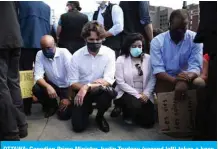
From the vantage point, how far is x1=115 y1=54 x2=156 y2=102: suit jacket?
2836 millimetres

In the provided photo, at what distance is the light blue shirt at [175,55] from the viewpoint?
2650 millimetres

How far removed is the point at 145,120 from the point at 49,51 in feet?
4.50

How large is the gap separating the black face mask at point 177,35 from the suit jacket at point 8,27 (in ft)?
4.91

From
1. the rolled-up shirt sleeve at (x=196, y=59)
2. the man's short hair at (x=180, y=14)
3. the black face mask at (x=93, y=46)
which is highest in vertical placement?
the man's short hair at (x=180, y=14)

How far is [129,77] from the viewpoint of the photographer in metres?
2.90

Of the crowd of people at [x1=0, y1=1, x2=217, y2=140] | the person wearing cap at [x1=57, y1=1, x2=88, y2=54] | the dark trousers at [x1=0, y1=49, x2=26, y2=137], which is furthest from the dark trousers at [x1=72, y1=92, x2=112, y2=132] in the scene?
the person wearing cap at [x1=57, y1=1, x2=88, y2=54]

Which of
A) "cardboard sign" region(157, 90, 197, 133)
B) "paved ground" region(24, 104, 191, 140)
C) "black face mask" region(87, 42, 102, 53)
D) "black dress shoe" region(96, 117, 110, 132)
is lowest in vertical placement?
"paved ground" region(24, 104, 191, 140)

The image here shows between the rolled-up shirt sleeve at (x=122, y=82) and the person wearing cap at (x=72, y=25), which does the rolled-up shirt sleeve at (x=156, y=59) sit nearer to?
the rolled-up shirt sleeve at (x=122, y=82)

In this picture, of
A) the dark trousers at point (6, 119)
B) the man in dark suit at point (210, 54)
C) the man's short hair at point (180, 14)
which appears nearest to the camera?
the man in dark suit at point (210, 54)

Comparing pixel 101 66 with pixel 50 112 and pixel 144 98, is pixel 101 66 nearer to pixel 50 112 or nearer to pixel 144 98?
pixel 144 98

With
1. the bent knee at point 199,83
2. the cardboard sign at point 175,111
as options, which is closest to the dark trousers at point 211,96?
the bent knee at point 199,83

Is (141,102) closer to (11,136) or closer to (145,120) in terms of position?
(145,120)

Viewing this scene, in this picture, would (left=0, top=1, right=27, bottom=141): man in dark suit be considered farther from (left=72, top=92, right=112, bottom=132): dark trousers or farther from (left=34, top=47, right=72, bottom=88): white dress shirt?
(left=34, top=47, right=72, bottom=88): white dress shirt

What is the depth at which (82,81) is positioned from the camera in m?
2.87
